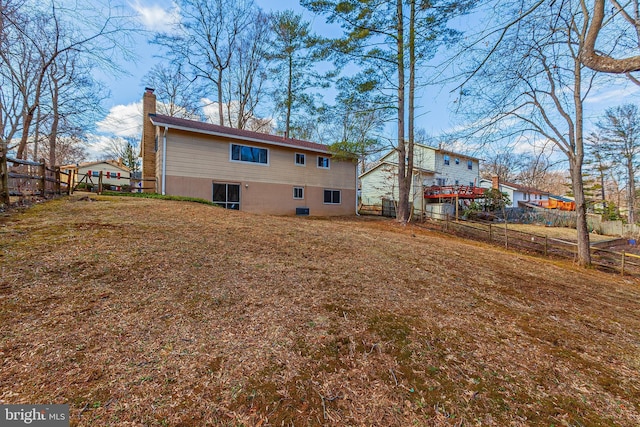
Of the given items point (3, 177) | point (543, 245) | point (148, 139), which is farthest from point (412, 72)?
point (3, 177)

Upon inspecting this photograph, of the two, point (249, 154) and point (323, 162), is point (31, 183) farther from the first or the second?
point (323, 162)

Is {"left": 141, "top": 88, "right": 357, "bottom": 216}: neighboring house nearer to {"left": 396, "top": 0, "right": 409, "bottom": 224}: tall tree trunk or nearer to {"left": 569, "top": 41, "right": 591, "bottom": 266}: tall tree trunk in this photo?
{"left": 396, "top": 0, "right": 409, "bottom": 224}: tall tree trunk

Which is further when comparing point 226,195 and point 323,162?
point 323,162

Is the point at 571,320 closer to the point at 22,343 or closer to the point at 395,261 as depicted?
the point at 395,261

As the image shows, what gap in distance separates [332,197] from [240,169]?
5905mm

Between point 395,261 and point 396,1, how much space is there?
11.6 m

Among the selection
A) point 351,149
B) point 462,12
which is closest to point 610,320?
point 462,12

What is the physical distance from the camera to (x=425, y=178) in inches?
896

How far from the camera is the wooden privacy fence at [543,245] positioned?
28.1 feet

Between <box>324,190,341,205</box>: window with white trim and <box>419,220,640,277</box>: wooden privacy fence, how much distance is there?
5.20 metres

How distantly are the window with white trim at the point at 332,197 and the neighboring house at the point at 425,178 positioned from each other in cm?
624

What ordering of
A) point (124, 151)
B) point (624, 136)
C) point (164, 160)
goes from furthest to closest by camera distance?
point (124, 151)
point (624, 136)
point (164, 160)

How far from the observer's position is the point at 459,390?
6.54 ft

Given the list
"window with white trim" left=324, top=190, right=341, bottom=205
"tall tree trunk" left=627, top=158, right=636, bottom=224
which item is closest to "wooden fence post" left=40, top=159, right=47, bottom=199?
"window with white trim" left=324, top=190, right=341, bottom=205
